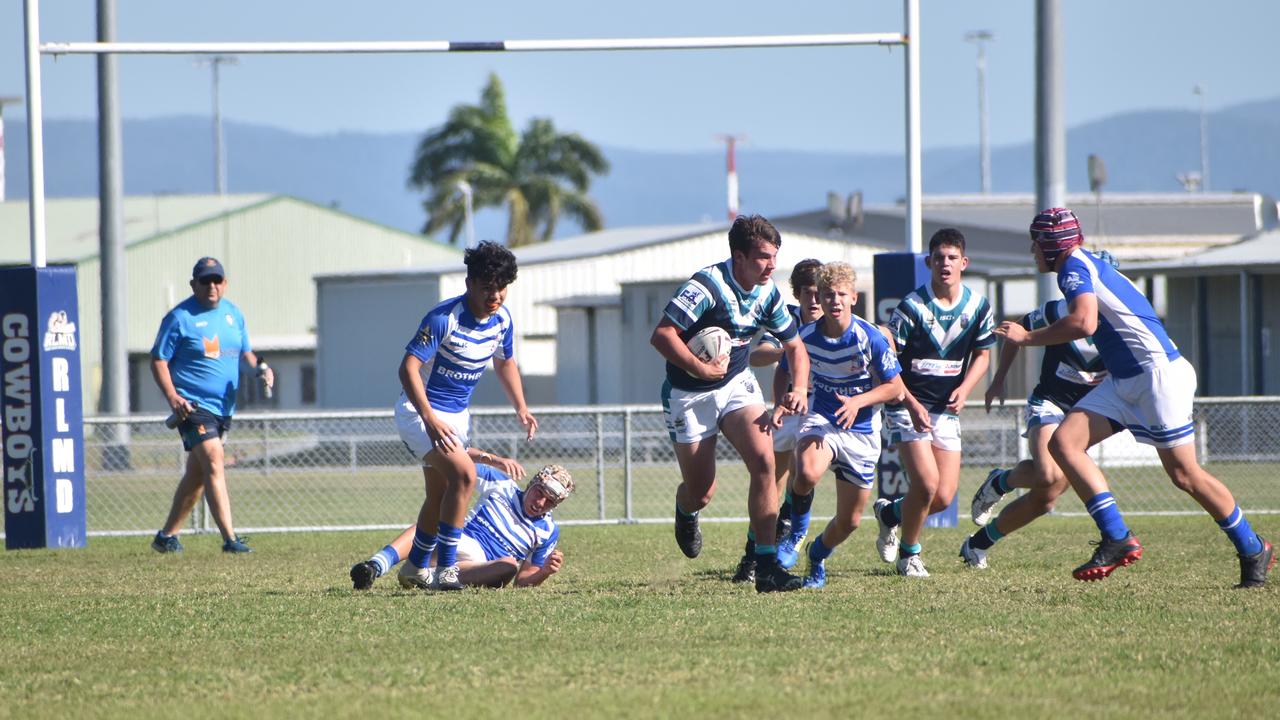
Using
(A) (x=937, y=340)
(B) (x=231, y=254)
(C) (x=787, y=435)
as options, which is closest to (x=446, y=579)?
(C) (x=787, y=435)

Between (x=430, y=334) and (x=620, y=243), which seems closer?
(x=430, y=334)

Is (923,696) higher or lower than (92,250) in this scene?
lower

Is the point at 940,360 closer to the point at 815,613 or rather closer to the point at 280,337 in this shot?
the point at 815,613

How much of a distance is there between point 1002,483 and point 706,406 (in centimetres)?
242

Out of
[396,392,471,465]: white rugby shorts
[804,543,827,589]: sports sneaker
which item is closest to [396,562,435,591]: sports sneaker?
[396,392,471,465]: white rugby shorts

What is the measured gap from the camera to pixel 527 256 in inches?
1700

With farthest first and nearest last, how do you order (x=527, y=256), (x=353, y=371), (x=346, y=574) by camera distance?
1. (x=527, y=256)
2. (x=353, y=371)
3. (x=346, y=574)

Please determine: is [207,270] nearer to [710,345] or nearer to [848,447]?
[710,345]

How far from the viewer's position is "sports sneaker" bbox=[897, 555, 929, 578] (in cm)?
980

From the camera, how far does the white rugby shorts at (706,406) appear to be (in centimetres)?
905

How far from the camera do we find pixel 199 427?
12070 mm

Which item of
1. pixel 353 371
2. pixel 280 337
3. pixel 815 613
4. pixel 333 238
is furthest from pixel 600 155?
pixel 815 613

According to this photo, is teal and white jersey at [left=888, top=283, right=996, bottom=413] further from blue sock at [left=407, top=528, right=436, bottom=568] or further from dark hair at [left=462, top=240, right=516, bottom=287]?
blue sock at [left=407, top=528, right=436, bottom=568]

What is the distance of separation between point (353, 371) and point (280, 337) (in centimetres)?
1926
